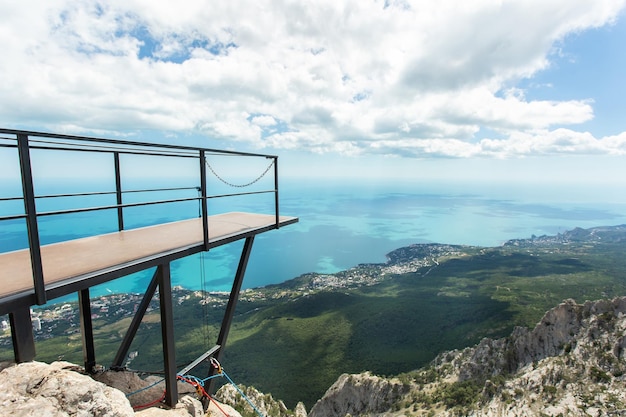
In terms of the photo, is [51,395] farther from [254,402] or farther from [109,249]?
[254,402]

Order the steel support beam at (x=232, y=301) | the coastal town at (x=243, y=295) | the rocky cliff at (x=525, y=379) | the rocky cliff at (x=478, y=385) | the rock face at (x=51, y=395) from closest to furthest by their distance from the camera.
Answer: the rock face at (x=51, y=395)
the rocky cliff at (x=478, y=385)
the steel support beam at (x=232, y=301)
the rocky cliff at (x=525, y=379)
the coastal town at (x=243, y=295)

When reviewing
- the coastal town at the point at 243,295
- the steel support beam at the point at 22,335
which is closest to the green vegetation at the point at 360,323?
the coastal town at the point at 243,295

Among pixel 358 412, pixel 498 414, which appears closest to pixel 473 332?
pixel 358 412

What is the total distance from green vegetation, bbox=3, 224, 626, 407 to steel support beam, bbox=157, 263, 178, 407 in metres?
30.9

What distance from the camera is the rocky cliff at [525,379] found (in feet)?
70.7

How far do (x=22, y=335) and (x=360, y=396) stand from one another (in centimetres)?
3733

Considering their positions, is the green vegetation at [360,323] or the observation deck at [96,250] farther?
the green vegetation at [360,323]

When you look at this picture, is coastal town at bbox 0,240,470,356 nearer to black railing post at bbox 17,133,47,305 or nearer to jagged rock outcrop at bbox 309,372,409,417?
black railing post at bbox 17,133,47,305

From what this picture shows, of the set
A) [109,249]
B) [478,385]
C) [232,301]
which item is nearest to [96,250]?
[109,249]

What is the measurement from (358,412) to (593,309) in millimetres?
26466

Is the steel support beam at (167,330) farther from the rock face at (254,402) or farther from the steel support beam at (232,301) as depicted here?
the rock face at (254,402)

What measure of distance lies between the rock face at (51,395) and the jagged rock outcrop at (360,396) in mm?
35073

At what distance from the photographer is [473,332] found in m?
52.9

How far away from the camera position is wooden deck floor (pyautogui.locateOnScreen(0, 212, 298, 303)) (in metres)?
3.47
